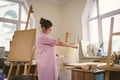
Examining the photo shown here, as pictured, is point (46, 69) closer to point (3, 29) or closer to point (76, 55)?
point (76, 55)

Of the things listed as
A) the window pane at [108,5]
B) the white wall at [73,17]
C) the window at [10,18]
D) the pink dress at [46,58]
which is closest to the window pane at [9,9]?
the window at [10,18]

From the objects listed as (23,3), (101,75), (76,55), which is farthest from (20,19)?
(101,75)

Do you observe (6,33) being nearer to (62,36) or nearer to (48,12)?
(48,12)

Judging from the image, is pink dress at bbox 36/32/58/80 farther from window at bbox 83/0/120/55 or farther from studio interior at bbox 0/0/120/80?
window at bbox 83/0/120/55

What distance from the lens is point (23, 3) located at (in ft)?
13.1

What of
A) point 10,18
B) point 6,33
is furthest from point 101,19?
point 6,33

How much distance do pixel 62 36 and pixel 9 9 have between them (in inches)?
62.3

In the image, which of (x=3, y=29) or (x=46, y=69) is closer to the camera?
(x=46, y=69)

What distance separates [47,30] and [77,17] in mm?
1831

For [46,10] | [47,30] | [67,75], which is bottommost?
[67,75]

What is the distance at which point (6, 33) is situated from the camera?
3746mm

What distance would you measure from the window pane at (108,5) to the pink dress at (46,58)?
1.81 meters

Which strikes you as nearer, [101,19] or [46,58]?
[46,58]

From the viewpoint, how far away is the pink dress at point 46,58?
6.86 ft
